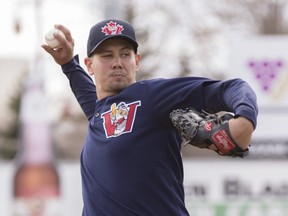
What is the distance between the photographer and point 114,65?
4.60 metres

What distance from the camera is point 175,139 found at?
4.49 metres

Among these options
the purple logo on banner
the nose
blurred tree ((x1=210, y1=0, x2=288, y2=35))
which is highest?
the nose

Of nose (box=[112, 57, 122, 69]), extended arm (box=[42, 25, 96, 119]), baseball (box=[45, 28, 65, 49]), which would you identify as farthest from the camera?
extended arm (box=[42, 25, 96, 119])

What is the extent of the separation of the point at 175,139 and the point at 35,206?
1063 cm

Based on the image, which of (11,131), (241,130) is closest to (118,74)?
(241,130)

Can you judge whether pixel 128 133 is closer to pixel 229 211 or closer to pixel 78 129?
pixel 229 211

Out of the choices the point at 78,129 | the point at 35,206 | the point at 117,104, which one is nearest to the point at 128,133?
the point at 117,104

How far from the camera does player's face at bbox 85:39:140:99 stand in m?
4.61

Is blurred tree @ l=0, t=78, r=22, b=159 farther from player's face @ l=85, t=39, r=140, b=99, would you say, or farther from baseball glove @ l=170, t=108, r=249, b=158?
baseball glove @ l=170, t=108, r=249, b=158

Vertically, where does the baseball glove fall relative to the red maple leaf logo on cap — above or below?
below

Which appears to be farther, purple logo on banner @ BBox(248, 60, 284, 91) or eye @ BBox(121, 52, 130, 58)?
purple logo on banner @ BBox(248, 60, 284, 91)

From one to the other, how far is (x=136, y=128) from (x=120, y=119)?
0.10 m

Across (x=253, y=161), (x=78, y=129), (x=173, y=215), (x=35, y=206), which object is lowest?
→ (x=78, y=129)

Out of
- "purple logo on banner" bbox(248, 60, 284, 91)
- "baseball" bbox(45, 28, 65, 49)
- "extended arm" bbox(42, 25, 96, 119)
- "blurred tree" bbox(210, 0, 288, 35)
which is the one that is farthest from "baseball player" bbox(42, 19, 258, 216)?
"blurred tree" bbox(210, 0, 288, 35)
